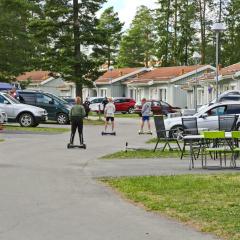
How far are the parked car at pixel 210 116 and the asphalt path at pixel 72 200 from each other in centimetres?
607

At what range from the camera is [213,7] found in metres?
76.4

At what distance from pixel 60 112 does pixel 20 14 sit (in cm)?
2365

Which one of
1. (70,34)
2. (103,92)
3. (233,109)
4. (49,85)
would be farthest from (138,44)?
(233,109)

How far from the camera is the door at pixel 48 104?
38.2 metres

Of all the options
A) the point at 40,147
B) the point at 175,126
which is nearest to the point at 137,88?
the point at 175,126

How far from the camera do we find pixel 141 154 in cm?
1920

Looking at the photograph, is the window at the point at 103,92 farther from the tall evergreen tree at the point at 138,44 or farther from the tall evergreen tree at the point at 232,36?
the tall evergreen tree at the point at 138,44

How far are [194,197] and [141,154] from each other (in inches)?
331

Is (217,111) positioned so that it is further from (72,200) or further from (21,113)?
(72,200)

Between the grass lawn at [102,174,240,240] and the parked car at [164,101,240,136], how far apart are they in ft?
37.9

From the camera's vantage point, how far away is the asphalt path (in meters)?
8.06

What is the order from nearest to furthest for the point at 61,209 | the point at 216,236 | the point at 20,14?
the point at 216,236, the point at 61,209, the point at 20,14

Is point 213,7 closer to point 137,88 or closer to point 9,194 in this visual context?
point 137,88

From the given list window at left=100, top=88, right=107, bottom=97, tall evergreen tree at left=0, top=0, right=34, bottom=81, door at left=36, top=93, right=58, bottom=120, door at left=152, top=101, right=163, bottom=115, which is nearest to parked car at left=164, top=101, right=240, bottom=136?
door at left=36, top=93, right=58, bottom=120
